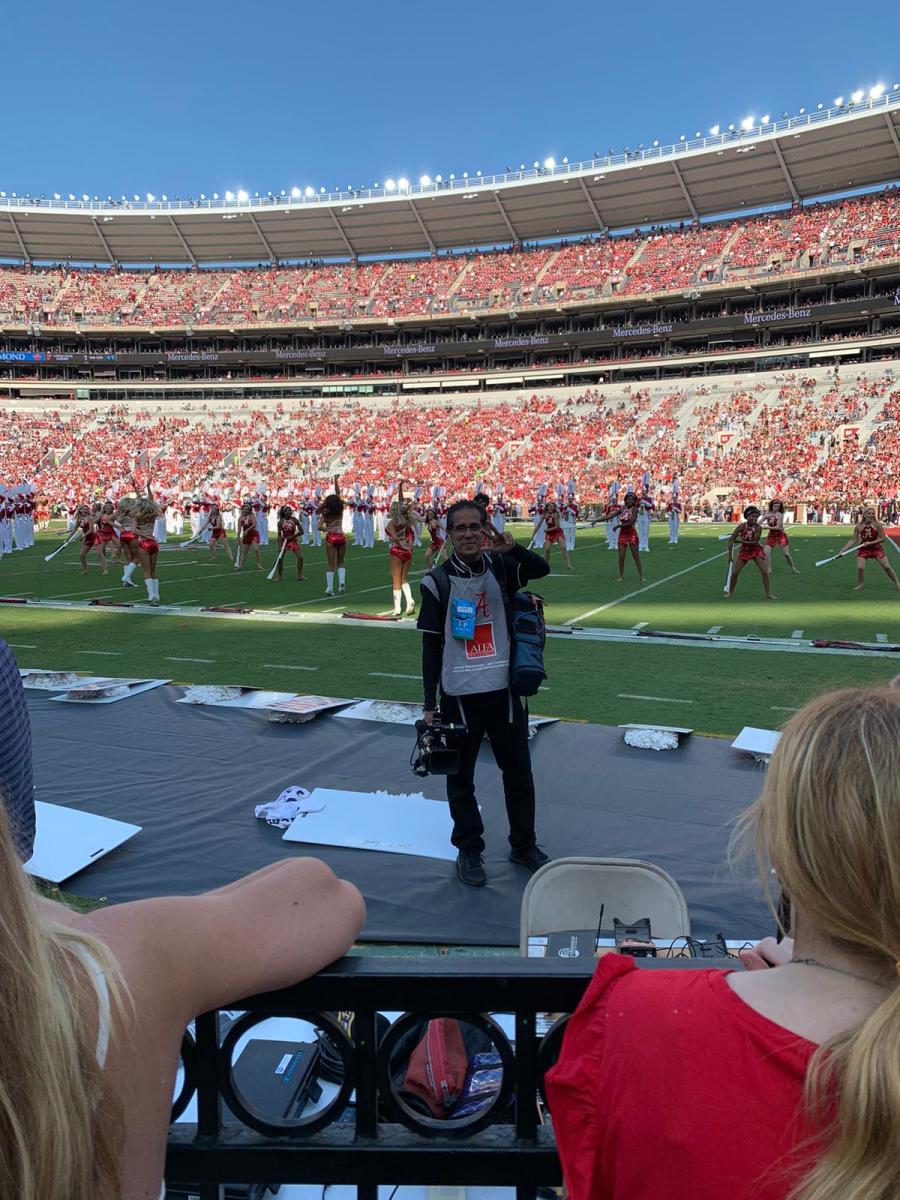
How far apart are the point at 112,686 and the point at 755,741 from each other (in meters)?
5.92

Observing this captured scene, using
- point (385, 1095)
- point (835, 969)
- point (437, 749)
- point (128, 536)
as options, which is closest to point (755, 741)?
point (437, 749)

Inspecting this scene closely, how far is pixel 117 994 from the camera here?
1023 millimetres

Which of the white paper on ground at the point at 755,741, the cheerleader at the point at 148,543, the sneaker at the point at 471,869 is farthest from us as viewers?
the cheerleader at the point at 148,543

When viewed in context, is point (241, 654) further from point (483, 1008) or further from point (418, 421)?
point (418, 421)

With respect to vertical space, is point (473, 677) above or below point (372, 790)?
above

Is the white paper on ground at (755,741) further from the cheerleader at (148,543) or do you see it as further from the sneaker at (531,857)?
the cheerleader at (148,543)

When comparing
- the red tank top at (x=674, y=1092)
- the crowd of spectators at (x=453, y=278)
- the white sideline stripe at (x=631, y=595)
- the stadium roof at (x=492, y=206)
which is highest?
the stadium roof at (x=492, y=206)

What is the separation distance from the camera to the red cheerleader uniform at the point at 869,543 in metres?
15.5

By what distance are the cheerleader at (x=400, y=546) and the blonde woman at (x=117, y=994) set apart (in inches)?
473

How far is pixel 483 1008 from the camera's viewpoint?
1394 millimetres

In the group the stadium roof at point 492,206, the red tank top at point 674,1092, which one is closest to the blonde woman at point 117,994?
the red tank top at point 674,1092

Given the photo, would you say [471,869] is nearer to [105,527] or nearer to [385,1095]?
[385,1095]

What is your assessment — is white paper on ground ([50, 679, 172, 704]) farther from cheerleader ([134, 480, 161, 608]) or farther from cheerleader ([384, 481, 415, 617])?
cheerleader ([134, 480, 161, 608])

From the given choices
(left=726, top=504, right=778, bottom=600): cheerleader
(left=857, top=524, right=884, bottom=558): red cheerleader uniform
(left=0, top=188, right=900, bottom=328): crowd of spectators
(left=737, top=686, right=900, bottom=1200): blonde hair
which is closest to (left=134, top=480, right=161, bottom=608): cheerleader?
(left=726, top=504, right=778, bottom=600): cheerleader
